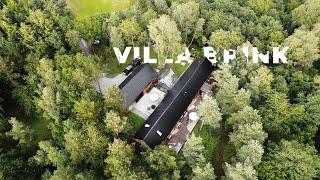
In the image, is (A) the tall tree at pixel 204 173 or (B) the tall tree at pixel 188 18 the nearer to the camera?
(A) the tall tree at pixel 204 173

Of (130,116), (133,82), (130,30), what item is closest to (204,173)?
(130,116)

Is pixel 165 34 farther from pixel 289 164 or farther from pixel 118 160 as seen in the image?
pixel 289 164

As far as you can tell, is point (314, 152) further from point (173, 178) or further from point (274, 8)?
point (274, 8)

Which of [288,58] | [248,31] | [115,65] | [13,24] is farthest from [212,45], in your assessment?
[13,24]

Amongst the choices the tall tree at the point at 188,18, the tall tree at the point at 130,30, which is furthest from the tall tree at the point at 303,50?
the tall tree at the point at 130,30

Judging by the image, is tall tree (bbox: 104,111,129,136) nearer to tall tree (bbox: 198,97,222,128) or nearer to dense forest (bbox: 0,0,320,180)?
dense forest (bbox: 0,0,320,180)

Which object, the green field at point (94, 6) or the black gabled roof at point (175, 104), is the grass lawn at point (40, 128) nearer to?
the black gabled roof at point (175, 104)

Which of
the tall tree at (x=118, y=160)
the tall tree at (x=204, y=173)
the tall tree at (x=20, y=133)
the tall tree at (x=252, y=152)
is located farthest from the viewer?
the tall tree at (x=20, y=133)
